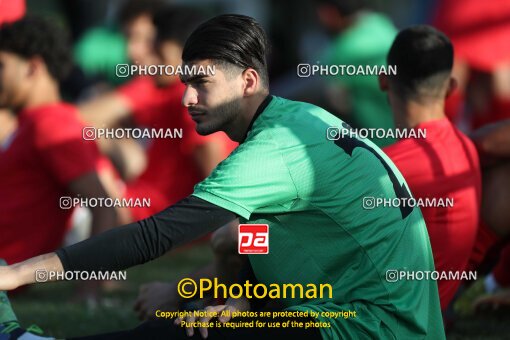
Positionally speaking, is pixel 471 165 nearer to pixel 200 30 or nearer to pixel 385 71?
pixel 385 71

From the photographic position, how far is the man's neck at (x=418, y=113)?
4199mm

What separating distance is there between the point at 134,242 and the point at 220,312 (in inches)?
14.7

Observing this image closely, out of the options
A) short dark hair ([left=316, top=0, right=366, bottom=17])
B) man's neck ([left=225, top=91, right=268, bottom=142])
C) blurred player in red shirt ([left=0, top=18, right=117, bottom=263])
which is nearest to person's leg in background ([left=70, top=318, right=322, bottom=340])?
man's neck ([left=225, top=91, right=268, bottom=142])

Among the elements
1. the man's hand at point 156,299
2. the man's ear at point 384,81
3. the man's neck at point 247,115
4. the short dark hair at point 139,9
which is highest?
the short dark hair at point 139,9

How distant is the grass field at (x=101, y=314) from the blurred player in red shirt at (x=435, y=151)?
594 mm

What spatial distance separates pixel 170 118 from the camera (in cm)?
717

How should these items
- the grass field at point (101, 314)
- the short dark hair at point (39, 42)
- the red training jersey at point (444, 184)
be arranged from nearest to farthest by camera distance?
the red training jersey at point (444, 184) → the grass field at point (101, 314) → the short dark hair at point (39, 42)

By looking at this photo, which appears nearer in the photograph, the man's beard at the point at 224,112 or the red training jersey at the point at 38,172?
the man's beard at the point at 224,112

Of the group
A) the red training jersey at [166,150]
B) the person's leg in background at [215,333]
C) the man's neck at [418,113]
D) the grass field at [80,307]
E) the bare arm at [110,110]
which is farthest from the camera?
the bare arm at [110,110]

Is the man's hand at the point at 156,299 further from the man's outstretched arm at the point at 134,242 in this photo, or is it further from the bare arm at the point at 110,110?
the bare arm at the point at 110,110

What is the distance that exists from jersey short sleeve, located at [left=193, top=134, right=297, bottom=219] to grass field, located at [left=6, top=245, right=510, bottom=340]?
5.27ft

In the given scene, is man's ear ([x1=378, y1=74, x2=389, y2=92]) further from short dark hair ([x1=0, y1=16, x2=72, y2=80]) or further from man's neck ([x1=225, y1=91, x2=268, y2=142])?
short dark hair ([x1=0, y1=16, x2=72, y2=80])

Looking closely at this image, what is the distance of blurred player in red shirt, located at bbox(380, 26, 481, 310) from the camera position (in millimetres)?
4082

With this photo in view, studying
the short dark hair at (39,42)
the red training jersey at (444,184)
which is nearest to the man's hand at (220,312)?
the red training jersey at (444,184)
